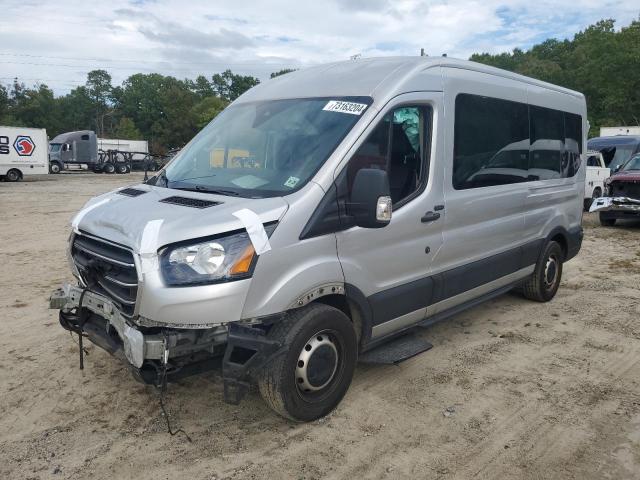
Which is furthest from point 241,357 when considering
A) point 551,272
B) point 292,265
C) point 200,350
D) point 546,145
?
point 551,272

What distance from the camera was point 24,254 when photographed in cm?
885

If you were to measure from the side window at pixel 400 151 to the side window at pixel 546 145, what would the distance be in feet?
6.60

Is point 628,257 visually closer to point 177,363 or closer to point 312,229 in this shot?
point 312,229

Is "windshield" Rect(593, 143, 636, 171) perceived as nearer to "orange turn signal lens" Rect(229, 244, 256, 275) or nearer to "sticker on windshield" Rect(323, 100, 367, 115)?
"sticker on windshield" Rect(323, 100, 367, 115)

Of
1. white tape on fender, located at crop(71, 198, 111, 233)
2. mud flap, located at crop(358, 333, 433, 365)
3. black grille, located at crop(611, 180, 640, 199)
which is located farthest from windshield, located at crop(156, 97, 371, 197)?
black grille, located at crop(611, 180, 640, 199)

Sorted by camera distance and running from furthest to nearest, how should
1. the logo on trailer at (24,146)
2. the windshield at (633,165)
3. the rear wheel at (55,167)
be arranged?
the rear wheel at (55,167) → the logo on trailer at (24,146) → the windshield at (633,165)

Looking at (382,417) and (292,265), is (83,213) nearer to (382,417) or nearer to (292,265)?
(292,265)

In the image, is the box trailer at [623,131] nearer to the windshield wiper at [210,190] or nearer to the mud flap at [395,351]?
the mud flap at [395,351]

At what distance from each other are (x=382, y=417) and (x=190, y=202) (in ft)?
6.39

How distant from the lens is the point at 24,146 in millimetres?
28281

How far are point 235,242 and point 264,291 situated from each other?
341mm

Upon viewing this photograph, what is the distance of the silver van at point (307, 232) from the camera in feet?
9.82

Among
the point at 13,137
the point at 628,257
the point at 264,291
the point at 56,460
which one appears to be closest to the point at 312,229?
the point at 264,291

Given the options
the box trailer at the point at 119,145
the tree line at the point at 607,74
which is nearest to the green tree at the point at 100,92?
the box trailer at the point at 119,145
